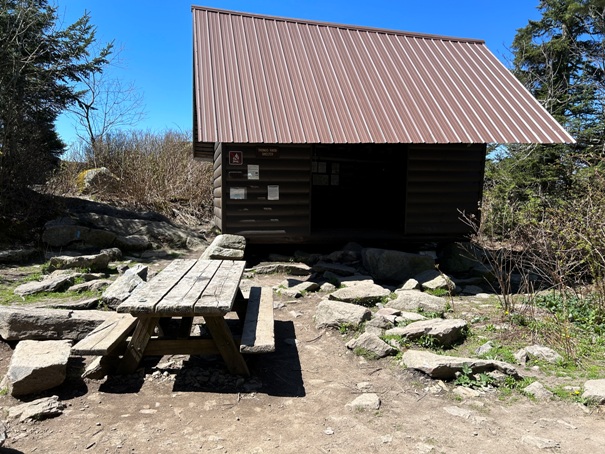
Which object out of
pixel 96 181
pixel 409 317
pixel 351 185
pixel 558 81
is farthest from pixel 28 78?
pixel 558 81

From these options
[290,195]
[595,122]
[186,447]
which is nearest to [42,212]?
[290,195]

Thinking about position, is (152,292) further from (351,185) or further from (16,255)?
(351,185)

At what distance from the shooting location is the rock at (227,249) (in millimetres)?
7477

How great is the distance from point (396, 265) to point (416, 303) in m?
2.17

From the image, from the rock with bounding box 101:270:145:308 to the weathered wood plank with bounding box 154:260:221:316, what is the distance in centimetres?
86

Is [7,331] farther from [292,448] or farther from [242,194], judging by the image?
[242,194]

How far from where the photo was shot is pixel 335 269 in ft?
25.6

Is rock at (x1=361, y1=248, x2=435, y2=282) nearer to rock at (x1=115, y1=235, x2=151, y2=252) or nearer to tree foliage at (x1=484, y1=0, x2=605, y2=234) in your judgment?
rock at (x1=115, y1=235, x2=151, y2=252)

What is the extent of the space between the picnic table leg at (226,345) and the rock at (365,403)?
0.99 meters

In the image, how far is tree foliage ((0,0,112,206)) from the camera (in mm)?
9289

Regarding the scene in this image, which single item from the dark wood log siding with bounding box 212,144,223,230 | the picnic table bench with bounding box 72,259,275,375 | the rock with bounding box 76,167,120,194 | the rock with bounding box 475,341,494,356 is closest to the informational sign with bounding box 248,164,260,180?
the dark wood log siding with bounding box 212,144,223,230

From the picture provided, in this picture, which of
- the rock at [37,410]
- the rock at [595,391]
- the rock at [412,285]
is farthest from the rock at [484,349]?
the rock at [37,410]

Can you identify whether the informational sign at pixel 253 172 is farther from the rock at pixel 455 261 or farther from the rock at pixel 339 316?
the rock at pixel 455 261

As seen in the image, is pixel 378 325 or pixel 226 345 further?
pixel 378 325
